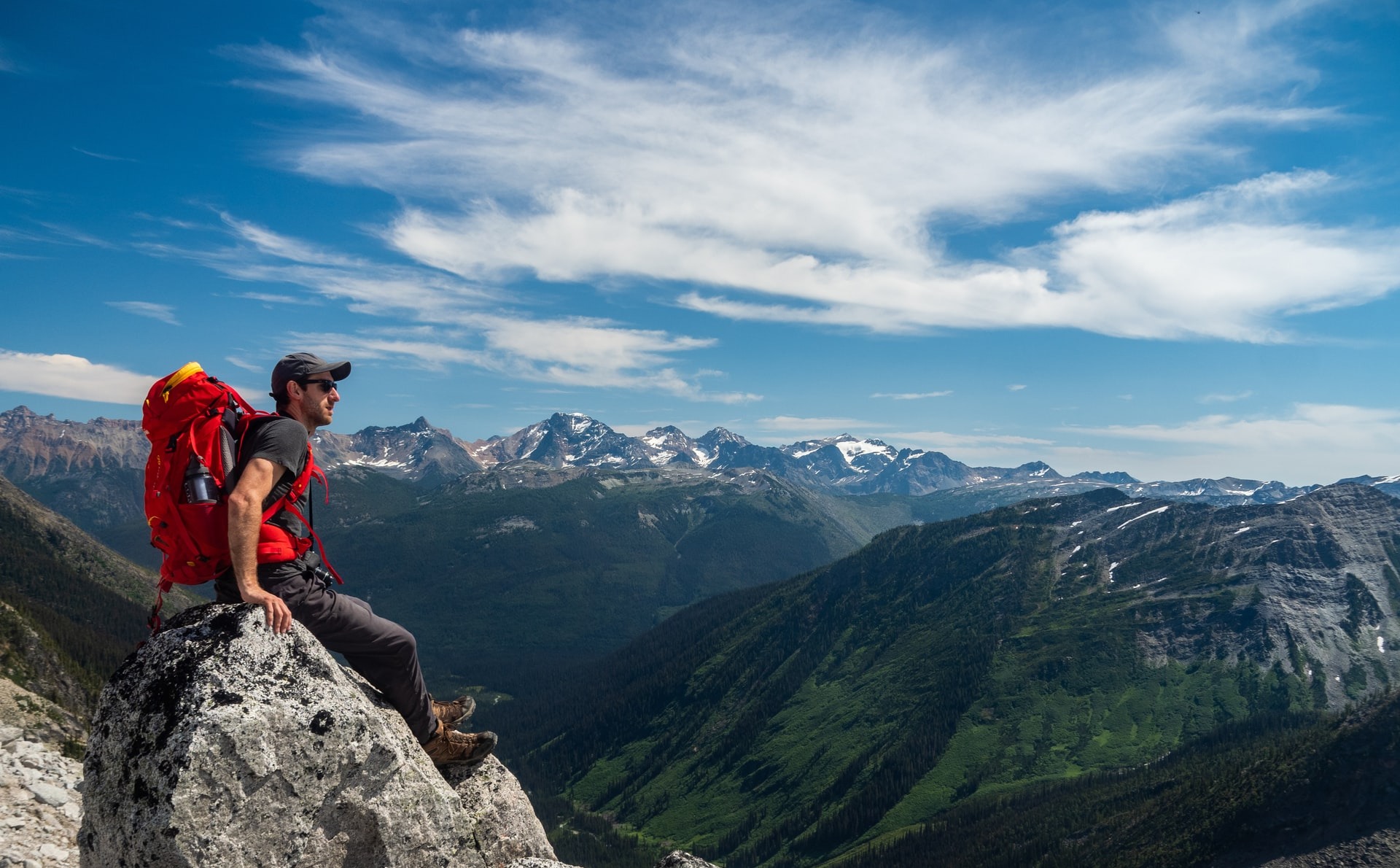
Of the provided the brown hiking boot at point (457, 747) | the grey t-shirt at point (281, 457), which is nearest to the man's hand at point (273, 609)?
the grey t-shirt at point (281, 457)

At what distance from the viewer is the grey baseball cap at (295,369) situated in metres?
12.2

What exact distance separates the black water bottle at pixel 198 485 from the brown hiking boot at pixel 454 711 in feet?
22.0

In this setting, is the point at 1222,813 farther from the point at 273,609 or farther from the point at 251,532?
the point at 251,532

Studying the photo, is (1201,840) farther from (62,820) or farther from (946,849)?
(62,820)

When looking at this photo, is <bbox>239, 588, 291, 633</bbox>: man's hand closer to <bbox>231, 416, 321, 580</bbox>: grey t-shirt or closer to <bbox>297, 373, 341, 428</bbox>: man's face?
<bbox>231, 416, 321, 580</bbox>: grey t-shirt

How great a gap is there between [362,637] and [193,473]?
3663 millimetres

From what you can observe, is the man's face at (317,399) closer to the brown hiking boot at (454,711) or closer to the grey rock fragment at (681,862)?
the brown hiking boot at (454,711)

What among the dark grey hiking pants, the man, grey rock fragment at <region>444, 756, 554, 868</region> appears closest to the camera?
the man

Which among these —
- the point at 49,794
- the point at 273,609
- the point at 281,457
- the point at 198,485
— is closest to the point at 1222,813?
the point at 49,794

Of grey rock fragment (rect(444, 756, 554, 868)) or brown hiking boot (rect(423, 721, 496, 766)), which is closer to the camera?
brown hiking boot (rect(423, 721, 496, 766))

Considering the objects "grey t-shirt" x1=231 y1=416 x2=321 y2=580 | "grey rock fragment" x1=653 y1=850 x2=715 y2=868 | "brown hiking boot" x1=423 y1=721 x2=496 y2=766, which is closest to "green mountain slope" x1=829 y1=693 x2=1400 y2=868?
"grey rock fragment" x1=653 y1=850 x2=715 y2=868

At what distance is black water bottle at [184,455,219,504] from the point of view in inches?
425

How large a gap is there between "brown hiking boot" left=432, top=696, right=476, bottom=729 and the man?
113cm

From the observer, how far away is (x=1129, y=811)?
167375mm
